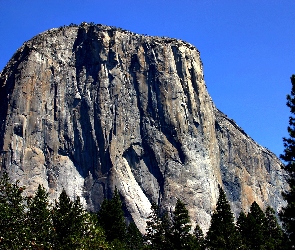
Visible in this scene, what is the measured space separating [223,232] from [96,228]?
28.0 m

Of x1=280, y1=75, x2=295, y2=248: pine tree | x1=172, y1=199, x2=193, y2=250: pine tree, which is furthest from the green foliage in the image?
x1=280, y1=75, x2=295, y2=248: pine tree

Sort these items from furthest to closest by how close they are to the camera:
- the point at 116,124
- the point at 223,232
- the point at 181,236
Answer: the point at 116,124, the point at 223,232, the point at 181,236

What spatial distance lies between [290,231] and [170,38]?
12385cm

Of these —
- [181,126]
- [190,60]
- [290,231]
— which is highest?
[190,60]

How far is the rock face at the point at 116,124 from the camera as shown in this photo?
125 metres

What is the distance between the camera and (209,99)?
149 metres

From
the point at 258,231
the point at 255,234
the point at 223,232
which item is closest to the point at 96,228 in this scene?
the point at 223,232

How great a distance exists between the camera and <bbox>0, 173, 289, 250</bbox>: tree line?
22359 mm

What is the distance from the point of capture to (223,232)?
53.9 metres

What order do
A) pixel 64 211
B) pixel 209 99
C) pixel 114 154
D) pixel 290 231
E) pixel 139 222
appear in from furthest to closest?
pixel 209 99 → pixel 114 154 → pixel 139 222 → pixel 64 211 → pixel 290 231

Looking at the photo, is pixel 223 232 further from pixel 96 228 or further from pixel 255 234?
pixel 96 228

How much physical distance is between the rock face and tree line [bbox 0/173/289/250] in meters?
51.5

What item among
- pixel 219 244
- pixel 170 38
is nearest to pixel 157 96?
pixel 170 38

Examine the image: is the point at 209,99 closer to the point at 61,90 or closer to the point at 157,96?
the point at 157,96
